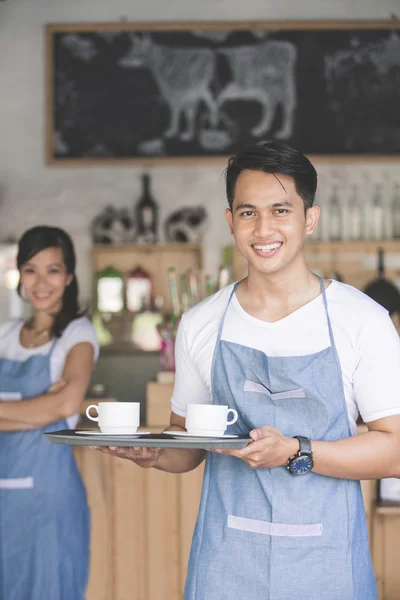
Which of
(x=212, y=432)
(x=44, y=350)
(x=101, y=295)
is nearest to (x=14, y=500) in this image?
(x=44, y=350)

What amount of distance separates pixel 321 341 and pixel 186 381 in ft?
1.09

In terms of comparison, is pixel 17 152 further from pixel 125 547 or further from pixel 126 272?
pixel 125 547

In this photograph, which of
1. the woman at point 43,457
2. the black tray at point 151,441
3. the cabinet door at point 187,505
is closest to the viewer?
the black tray at point 151,441

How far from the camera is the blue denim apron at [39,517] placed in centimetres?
271

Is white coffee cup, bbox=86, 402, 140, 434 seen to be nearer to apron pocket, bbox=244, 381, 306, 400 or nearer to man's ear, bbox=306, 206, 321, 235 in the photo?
apron pocket, bbox=244, 381, 306, 400

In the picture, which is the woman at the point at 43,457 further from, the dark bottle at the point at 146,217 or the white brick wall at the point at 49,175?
the white brick wall at the point at 49,175

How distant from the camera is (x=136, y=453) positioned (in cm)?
175

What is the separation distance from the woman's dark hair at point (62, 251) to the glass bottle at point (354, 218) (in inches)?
118

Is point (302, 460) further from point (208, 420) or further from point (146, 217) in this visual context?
point (146, 217)

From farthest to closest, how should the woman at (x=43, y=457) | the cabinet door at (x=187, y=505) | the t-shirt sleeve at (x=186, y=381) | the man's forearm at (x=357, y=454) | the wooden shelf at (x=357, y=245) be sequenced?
1. the wooden shelf at (x=357, y=245)
2. the cabinet door at (x=187, y=505)
3. the woman at (x=43, y=457)
4. the t-shirt sleeve at (x=186, y=381)
5. the man's forearm at (x=357, y=454)

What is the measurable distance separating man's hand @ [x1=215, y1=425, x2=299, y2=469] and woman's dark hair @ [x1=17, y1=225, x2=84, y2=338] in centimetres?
136

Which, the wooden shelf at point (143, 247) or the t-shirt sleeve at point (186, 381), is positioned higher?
the wooden shelf at point (143, 247)

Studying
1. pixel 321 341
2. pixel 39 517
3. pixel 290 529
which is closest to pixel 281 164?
pixel 321 341

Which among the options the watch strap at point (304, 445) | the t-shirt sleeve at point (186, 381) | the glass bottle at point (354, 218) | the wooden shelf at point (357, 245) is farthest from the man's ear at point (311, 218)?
the glass bottle at point (354, 218)
